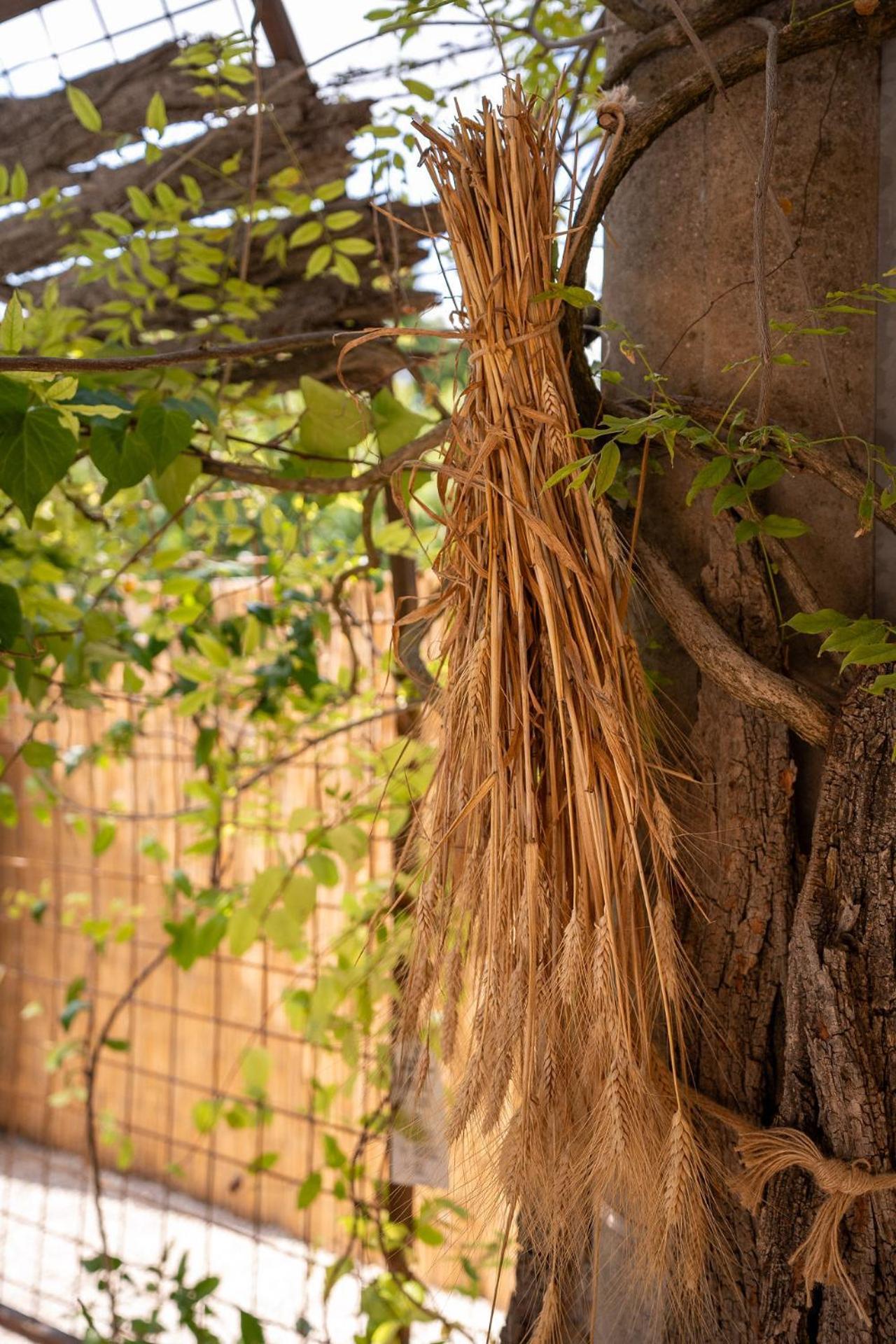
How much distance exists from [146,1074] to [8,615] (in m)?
2.03

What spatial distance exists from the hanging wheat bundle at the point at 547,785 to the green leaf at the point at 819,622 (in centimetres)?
11

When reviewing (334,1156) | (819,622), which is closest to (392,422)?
(819,622)

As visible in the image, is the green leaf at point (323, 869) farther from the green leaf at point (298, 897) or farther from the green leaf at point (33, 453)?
the green leaf at point (33, 453)

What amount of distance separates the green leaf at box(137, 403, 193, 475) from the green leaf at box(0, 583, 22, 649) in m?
0.18

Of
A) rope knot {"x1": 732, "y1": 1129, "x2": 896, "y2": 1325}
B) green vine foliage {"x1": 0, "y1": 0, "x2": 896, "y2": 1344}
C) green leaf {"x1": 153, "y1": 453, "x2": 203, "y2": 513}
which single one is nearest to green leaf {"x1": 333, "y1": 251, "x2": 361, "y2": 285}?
green vine foliage {"x1": 0, "y1": 0, "x2": 896, "y2": 1344}

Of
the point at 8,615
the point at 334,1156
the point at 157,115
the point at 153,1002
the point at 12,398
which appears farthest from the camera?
the point at 153,1002

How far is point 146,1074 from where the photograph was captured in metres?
2.64

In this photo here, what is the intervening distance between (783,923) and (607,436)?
1.27ft

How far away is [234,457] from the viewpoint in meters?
1.21

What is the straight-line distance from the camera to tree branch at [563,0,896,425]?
0.73 metres

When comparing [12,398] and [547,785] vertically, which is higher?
[12,398]

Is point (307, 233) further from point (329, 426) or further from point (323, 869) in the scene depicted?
point (323, 869)

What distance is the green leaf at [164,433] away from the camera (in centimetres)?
93

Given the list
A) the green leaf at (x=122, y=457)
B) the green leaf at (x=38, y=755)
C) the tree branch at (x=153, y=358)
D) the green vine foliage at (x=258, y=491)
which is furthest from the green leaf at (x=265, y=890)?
→ the tree branch at (x=153, y=358)
